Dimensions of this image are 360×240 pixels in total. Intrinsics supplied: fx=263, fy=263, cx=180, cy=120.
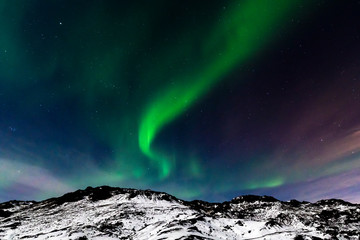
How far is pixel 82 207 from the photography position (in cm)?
6438

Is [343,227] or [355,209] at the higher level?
[355,209]

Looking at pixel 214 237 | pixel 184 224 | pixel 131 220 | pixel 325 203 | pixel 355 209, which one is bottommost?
pixel 214 237

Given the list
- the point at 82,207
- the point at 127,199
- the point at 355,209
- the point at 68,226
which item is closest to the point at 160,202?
the point at 127,199

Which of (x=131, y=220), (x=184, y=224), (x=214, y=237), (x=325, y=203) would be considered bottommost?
(x=214, y=237)

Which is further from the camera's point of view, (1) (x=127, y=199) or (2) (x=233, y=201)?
(2) (x=233, y=201)

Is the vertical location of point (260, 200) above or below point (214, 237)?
above

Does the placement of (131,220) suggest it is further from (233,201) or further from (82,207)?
(233,201)

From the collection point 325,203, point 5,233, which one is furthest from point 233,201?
point 5,233

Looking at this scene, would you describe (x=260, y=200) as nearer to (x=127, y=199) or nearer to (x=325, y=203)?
(x=325, y=203)

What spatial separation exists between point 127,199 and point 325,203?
72933 millimetres

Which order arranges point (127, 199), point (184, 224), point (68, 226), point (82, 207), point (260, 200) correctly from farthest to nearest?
point (260, 200), point (127, 199), point (82, 207), point (68, 226), point (184, 224)

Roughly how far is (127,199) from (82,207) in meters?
11.1

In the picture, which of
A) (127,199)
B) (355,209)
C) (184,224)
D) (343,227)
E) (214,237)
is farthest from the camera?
(355,209)

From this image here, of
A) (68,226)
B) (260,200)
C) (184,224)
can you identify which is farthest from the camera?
(260,200)
